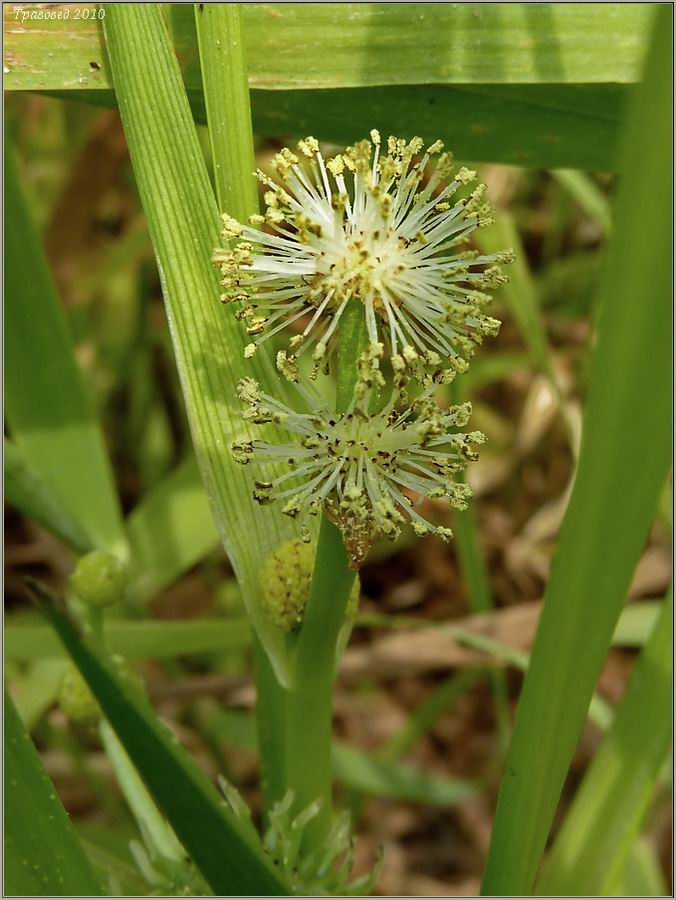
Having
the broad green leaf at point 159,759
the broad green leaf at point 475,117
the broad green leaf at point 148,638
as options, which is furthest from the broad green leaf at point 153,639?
the broad green leaf at point 159,759

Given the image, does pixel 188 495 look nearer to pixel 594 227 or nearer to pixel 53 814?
pixel 53 814

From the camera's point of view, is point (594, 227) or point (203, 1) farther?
point (594, 227)

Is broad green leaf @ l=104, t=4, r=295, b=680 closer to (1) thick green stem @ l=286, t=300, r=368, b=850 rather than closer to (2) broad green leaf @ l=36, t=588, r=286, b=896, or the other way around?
(1) thick green stem @ l=286, t=300, r=368, b=850

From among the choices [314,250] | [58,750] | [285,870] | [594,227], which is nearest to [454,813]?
[58,750]

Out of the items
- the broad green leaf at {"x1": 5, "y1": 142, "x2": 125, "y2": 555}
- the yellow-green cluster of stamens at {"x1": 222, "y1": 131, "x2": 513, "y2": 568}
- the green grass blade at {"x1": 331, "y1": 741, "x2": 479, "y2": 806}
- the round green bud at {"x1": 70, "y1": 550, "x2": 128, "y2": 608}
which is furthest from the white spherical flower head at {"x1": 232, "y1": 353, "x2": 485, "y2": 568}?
the green grass blade at {"x1": 331, "y1": 741, "x2": 479, "y2": 806}

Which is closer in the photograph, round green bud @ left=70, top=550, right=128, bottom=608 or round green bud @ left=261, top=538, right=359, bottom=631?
round green bud @ left=261, top=538, right=359, bottom=631

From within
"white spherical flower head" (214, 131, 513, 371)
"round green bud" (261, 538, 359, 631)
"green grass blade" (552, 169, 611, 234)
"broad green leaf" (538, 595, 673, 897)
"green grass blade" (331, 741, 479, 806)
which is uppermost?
"green grass blade" (552, 169, 611, 234)
